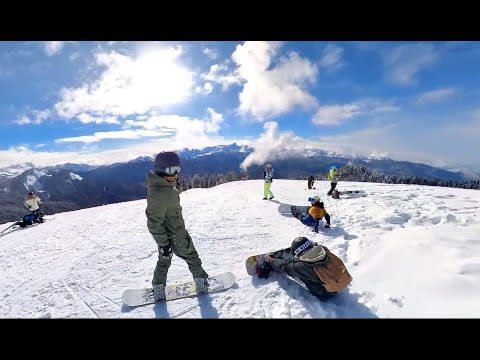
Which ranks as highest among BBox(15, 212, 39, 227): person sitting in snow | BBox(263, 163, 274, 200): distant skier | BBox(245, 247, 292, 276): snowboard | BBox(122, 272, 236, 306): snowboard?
BBox(263, 163, 274, 200): distant skier

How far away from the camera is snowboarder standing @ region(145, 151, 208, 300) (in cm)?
409

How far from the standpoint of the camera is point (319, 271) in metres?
4.13

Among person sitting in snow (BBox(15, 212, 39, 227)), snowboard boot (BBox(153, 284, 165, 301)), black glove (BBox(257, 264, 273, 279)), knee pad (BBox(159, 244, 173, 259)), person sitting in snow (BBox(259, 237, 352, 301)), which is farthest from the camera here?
person sitting in snow (BBox(15, 212, 39, 227))

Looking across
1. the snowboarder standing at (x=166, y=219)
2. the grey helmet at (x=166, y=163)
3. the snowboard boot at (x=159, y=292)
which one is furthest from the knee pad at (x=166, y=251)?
the grey helmet at (x=166, y=163)

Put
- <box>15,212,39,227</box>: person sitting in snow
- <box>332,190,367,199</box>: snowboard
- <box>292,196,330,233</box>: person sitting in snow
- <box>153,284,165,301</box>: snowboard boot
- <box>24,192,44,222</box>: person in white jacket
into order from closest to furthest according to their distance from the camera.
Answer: <box>153,284,165,301</box>: snowboard boot
<box>292,196,330,233</box>: person sitting in snow
<box>15,212,39,227</box>: person sitting in snow
<box>24,192,44,222</box>: person in white jacket
<box>332,190,367,199</box>: snowboard

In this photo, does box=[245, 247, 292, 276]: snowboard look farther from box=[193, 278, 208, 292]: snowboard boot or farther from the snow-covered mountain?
box=[193, 278, 208, 292]: snowboard boot

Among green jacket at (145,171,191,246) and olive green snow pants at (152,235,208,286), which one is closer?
green jacket at (145,171,191,246)

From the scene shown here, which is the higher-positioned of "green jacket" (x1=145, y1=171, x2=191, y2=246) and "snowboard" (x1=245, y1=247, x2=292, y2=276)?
"green jacket" (x1=145, y1=171, x2=191, y2=246)

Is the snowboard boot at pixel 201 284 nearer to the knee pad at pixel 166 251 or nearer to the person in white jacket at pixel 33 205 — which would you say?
the knee pad at pixel 166 251

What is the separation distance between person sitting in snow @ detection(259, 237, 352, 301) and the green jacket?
6.48ft

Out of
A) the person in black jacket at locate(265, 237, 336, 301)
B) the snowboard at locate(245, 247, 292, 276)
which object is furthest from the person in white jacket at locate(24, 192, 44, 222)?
the person in black jacket at locate(265, 237, 336, 301)
